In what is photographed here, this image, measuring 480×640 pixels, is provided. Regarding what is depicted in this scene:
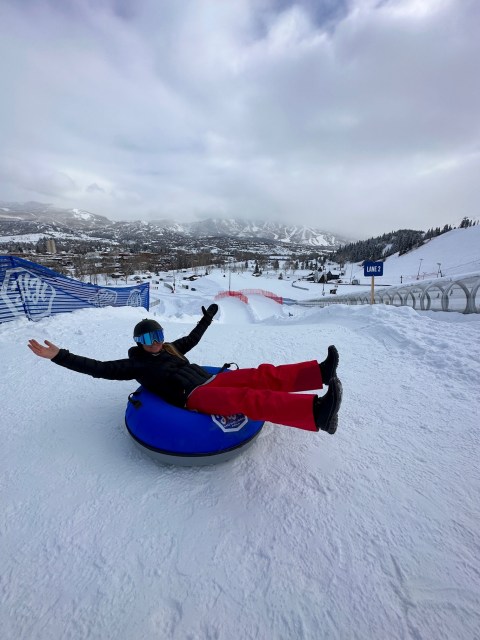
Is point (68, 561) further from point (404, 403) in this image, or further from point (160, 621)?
point (404, 403)

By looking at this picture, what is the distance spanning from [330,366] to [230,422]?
103 centimetres

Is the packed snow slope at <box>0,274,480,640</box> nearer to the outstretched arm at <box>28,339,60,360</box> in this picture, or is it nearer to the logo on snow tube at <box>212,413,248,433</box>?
the logo on snow tube at <box>212,413,248,433</box>

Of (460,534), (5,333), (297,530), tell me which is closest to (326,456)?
(297,530)

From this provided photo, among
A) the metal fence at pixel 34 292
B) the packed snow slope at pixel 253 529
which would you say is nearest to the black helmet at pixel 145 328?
the packed snow slope at pixel 253 529

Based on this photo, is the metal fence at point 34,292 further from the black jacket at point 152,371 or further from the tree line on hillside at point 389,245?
the tree line on hillside at point 389,245

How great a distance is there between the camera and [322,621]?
4.89 ft

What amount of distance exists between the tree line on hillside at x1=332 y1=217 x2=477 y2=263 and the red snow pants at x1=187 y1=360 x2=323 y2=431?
115m

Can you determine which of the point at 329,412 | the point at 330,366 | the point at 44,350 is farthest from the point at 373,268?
the point at 44,350

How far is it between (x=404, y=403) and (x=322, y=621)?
2606 mm

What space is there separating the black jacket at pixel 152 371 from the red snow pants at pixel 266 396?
15cm

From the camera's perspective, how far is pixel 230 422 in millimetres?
2471

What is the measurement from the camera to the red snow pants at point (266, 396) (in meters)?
2.17

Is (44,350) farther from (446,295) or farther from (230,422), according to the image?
(446,295)

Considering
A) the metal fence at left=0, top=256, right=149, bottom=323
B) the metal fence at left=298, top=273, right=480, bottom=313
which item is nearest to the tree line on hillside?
the metal fence at left=298, top=273, right=480, bottom=313
